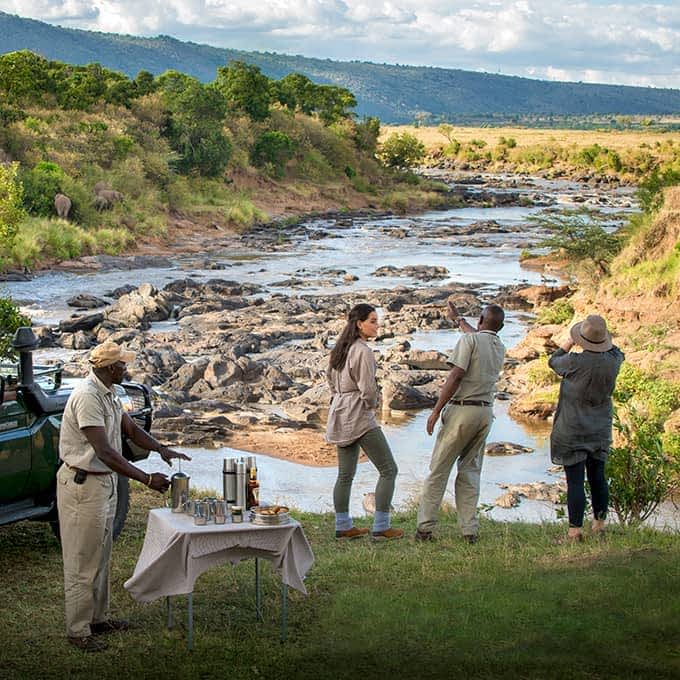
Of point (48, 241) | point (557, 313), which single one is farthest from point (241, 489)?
point (48, 241)

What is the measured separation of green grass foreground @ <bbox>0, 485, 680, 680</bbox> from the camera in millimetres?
6148

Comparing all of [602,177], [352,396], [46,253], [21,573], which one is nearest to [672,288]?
[352,396]

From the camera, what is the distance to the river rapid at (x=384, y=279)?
582 inches

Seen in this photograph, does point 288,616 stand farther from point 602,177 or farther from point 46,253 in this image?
point 602,177

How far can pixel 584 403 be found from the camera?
27.2 feet

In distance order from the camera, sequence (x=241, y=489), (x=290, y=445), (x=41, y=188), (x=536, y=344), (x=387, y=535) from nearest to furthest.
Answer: (x=241, y=489) < (x=387, y=535) < (x=290, y=445) < (x=536, y=344) < (x=41, y=188)

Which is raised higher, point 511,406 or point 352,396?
point 352,396

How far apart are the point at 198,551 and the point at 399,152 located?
65779 mm

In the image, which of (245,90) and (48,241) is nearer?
(48,241)

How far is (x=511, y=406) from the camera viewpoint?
19.6 metres

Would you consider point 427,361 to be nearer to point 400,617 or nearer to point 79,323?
point 79,323

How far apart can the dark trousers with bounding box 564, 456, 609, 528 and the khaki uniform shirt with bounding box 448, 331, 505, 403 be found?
2.63 ft

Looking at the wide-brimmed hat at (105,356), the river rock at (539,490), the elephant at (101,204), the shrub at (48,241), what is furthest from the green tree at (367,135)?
the wide-brimmed hat at (105,356)

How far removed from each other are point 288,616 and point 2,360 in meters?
Answer: 6.77
